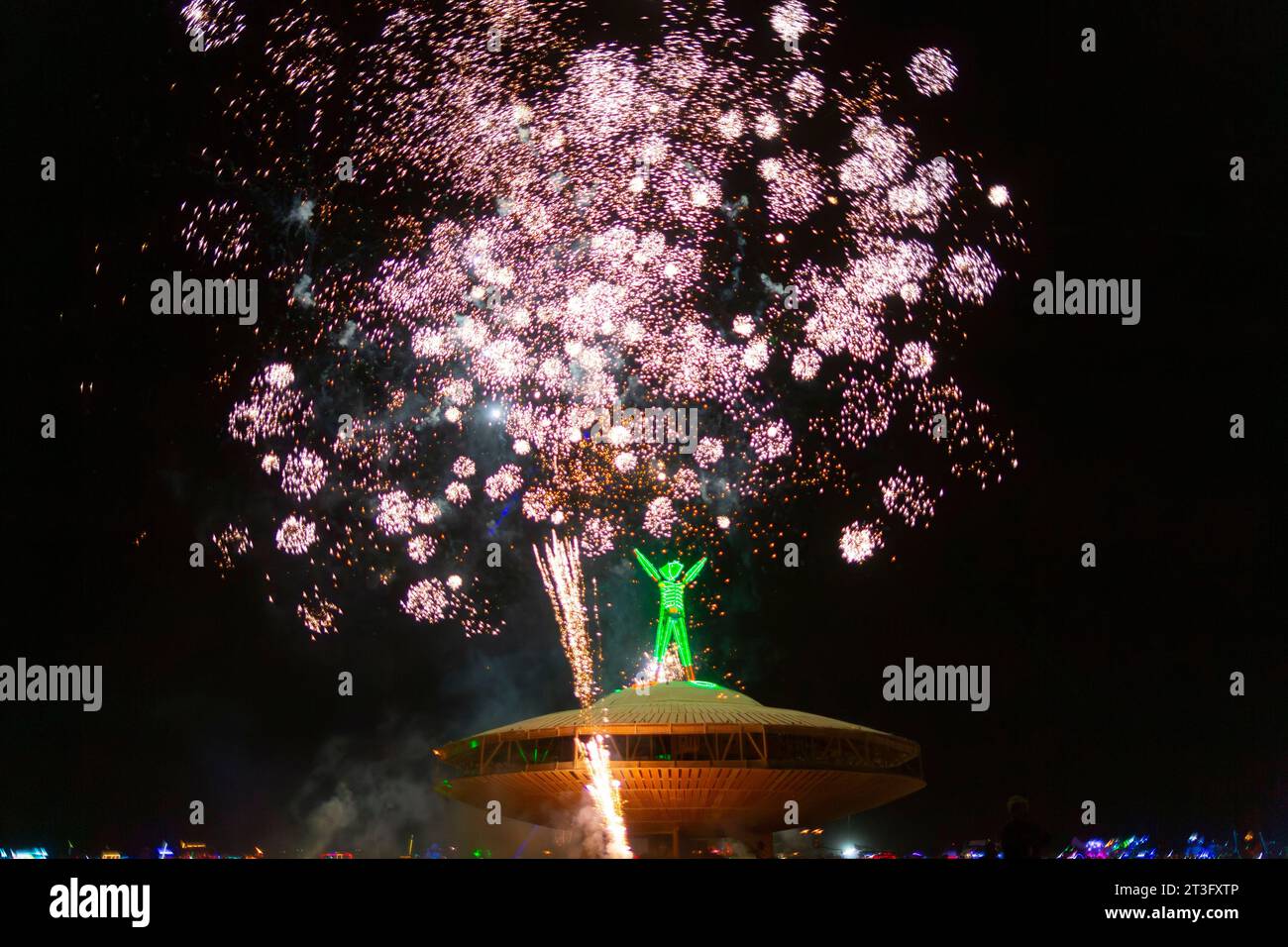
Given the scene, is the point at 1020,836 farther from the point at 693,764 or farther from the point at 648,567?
the point at 648,567

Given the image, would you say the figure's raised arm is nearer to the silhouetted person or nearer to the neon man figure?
the neon man figure

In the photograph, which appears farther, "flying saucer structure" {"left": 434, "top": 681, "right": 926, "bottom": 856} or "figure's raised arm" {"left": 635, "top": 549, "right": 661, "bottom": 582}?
"figure's raised arm" {"left": 635, "top": 549, "right": 661, "bottom": 582}

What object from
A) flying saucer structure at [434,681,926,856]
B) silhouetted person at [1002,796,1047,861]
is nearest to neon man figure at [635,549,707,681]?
flying saucer structure at [434,681,926,856]

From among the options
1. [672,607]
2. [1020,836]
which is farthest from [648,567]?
[1020,836]

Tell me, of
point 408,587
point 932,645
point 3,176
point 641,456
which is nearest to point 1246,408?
point 932,645

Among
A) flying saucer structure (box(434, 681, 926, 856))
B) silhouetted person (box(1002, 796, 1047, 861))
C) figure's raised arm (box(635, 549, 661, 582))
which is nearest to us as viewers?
silhouetted person (box(1002, 796, 1047, 861))
